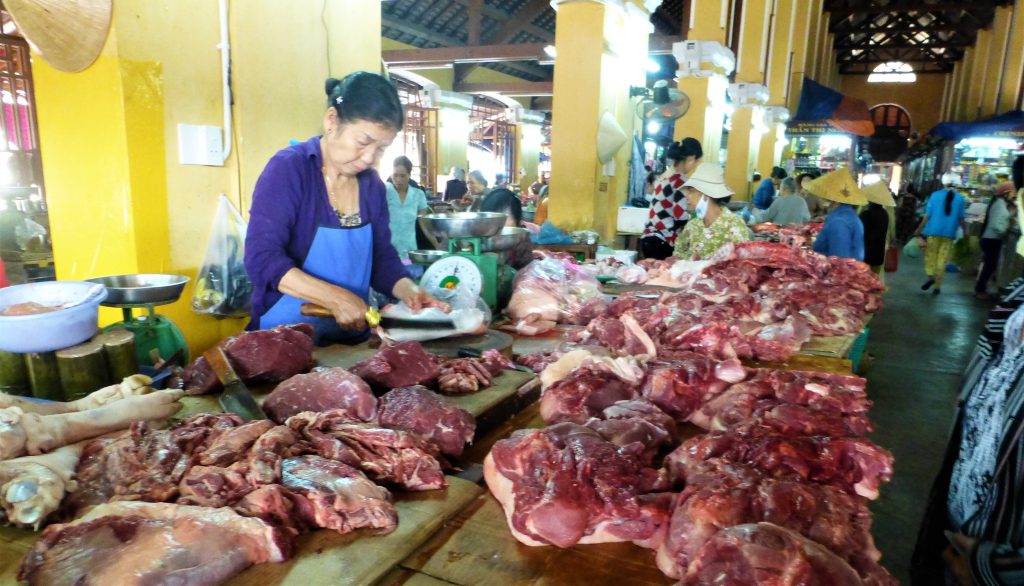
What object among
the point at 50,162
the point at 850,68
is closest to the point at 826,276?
the point at 50,162

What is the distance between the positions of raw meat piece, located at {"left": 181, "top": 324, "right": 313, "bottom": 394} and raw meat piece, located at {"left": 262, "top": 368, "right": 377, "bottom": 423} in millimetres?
288

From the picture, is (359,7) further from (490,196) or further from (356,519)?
(356,519)

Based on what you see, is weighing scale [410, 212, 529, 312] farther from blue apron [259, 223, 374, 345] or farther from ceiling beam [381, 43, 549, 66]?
ceiling beam [381, 43, 549, 66]

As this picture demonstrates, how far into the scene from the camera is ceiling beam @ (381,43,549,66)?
15.7 m

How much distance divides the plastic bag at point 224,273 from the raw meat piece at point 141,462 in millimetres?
2120

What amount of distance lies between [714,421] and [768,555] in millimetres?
1050

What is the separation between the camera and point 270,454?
70.6 inches

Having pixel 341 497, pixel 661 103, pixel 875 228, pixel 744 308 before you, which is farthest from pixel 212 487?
pixel 661 103

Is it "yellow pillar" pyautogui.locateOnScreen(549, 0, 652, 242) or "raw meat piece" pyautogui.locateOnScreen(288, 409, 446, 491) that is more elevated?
"yellow pillar" pyautogui.locateOnScreen(549, 0, 652, 242)

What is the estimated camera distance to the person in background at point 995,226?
11859 millimetres

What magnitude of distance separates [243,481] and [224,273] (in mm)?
2615

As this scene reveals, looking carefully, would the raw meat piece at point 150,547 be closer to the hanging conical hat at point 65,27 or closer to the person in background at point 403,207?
the hanging conical hat at point 65,27

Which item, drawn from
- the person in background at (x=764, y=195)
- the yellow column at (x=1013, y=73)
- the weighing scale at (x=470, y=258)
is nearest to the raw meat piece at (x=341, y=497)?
the weighing scale at (x=470, y=258)

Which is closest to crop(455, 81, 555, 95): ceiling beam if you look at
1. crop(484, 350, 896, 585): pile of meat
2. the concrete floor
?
the concrete floor
